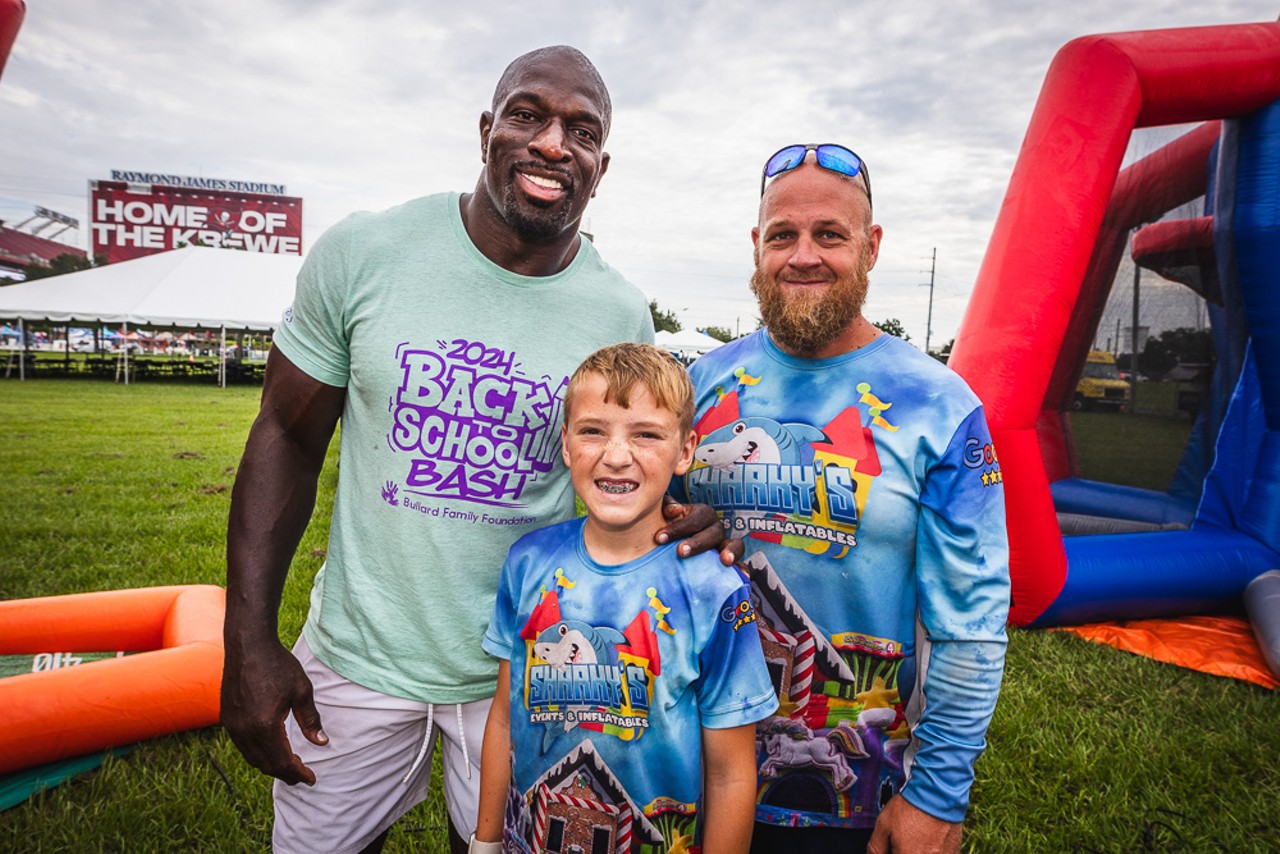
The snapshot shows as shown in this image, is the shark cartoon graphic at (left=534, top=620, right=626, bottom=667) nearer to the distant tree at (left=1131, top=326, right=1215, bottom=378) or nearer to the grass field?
the grass field

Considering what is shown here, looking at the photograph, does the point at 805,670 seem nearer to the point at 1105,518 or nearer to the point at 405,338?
the point at 405,338

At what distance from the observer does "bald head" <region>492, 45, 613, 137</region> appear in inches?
78.2

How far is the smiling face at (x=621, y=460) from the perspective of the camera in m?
1.70

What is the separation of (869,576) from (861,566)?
1.3 inches

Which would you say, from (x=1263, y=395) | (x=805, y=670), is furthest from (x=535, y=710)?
(x=1263, y=395)

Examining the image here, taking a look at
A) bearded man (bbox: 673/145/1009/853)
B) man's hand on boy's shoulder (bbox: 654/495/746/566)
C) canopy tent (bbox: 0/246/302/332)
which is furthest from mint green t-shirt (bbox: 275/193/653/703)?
canopy tent (bbox: 0/246/302/332)

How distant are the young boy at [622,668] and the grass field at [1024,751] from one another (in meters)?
1.54

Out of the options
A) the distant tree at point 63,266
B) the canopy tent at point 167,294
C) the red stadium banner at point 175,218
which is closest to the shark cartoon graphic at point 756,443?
the canopy tent at point 167,294

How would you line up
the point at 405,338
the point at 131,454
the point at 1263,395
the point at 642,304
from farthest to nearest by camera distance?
the point at 131,454
the point at 1263,395
the point at 642,304
the point at 405,338

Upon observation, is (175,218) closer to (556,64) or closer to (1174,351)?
(1174,351)

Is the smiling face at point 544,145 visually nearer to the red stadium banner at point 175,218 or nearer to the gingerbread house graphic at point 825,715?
the gingerbread house graphic at point 825,715

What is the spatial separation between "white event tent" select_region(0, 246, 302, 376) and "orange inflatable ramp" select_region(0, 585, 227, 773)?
18.4 m

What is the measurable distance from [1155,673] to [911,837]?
389cm

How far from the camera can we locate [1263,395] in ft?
16.7
